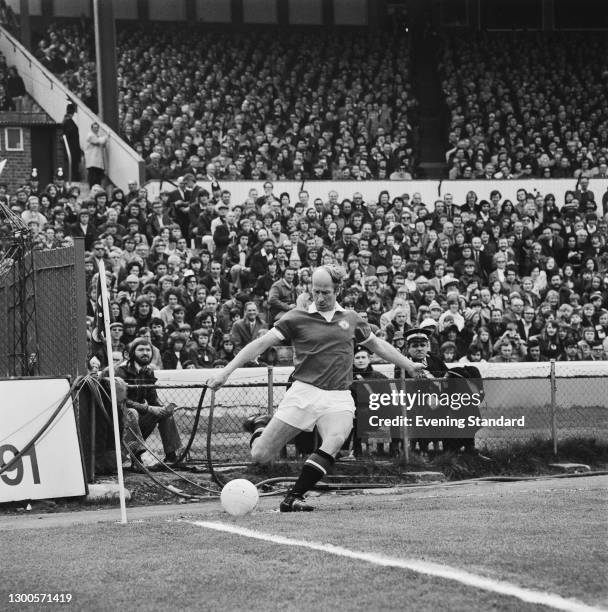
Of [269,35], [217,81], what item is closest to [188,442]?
[217,81]

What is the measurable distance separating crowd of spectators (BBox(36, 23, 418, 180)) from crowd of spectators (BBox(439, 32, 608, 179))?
4.16ft

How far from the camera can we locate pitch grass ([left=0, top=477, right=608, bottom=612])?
6230mm

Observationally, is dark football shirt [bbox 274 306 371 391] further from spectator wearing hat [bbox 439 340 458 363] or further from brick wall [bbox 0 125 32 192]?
brick wall [bbox 0 125 32 192]

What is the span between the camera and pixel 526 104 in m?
32.2

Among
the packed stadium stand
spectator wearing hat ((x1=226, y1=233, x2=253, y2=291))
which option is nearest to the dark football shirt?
the packed stadium stand

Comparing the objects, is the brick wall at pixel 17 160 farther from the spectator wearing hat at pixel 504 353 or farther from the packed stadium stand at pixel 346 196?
the spectator wearing hat at pixel 504 353

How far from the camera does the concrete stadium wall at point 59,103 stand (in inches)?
1021

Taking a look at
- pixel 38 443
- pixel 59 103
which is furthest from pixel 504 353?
pixel 59 103

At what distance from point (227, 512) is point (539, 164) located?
64.9ft

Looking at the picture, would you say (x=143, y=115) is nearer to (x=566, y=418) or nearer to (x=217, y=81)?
(x=217, y=81)

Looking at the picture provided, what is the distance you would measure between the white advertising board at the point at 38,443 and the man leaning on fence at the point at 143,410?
1.03 meters

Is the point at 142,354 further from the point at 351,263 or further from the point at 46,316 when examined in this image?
the point at 351,263

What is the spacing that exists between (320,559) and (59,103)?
22925 millimetres

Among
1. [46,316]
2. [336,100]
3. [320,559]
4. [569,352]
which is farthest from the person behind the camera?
[336,100]
